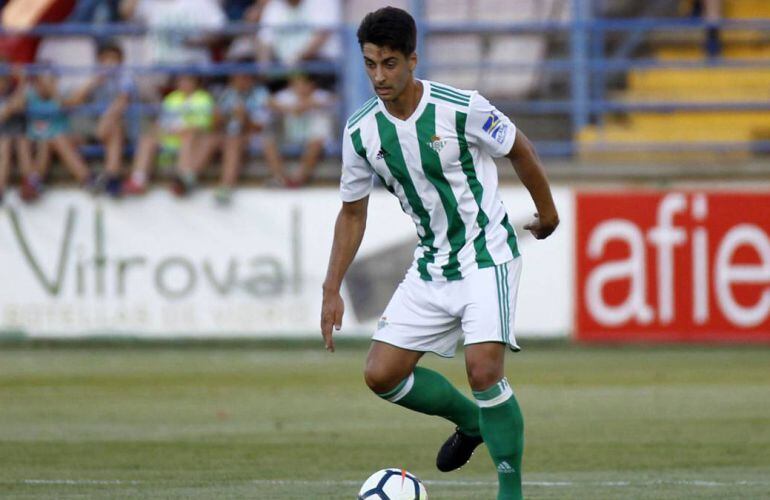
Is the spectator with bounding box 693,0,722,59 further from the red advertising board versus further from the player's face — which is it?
the player's face

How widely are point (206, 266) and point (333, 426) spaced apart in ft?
21.6

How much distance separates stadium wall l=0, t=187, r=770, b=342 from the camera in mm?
15805

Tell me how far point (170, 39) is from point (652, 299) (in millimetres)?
6045

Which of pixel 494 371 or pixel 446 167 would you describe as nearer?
pixel 494 371

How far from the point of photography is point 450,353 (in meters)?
6.69

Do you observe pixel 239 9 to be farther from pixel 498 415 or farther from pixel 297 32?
pixel 498 415

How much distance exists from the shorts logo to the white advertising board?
9.65 metres

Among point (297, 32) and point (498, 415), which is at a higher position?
point (297, 32)

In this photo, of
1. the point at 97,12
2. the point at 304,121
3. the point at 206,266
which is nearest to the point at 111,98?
the point at 97,12

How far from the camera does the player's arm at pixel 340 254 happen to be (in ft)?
21.7

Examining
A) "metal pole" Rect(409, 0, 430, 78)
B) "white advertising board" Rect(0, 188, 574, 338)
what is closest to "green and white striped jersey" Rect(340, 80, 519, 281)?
"white advertising board" Rect(0, 188, 574, 338)

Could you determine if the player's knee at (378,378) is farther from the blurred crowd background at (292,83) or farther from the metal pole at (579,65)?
the metal pole at (579,65)

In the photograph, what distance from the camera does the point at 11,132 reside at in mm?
16984

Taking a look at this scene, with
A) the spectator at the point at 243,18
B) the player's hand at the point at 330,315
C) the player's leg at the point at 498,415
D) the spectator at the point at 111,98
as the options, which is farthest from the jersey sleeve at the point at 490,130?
the spectator at the point at 243,18
